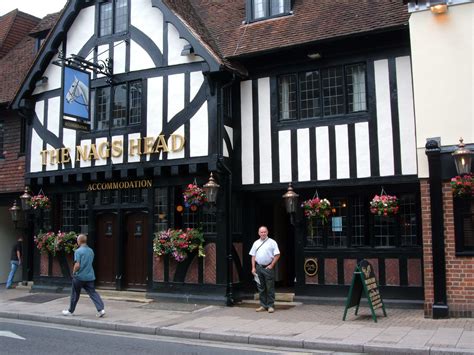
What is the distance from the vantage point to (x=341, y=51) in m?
13.2

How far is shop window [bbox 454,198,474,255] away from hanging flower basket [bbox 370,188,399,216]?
169cm

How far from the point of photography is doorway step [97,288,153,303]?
1427 cm

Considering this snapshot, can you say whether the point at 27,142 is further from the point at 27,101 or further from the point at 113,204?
the point at 113,204

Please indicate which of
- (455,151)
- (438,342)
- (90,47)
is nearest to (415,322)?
(438,342)

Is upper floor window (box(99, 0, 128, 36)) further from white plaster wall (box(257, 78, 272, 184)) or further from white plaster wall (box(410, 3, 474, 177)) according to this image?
white plaster wall (box(410, 3, 474, 177))

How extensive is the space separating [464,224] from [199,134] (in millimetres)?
6561

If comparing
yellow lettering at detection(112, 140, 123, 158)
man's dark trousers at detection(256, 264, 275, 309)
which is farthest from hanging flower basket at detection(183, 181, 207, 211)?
yellow lettering at detection(112, 140, 123, 158)

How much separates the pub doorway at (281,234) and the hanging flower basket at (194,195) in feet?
6.06

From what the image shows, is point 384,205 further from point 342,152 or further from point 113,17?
point 113,17

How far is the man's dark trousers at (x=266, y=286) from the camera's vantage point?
12.2m

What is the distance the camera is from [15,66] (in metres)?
20.2

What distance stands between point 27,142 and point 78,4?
175 inches

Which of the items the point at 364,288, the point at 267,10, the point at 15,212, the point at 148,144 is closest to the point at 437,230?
the point at 364,288

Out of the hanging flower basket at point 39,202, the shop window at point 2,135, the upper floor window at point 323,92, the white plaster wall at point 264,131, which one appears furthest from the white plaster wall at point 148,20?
the shop window at point 2,135
